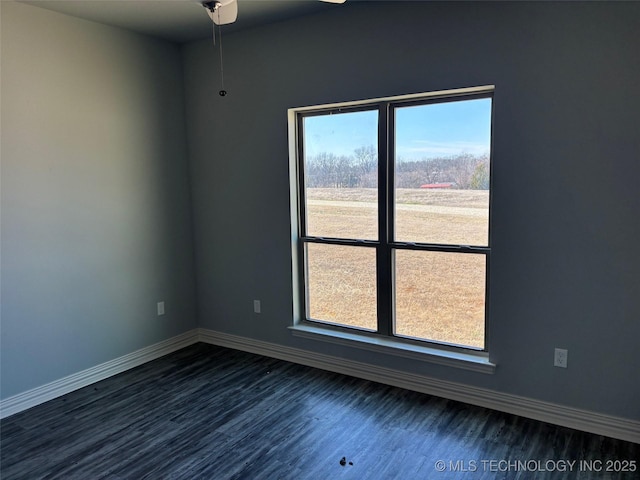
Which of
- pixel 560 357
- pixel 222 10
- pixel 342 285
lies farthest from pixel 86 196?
pixel 560 357

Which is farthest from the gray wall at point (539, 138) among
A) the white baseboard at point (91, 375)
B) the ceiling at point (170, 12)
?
the white baseboard at point (91, 375)

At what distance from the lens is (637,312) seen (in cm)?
248

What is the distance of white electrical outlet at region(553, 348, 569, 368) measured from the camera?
270cm

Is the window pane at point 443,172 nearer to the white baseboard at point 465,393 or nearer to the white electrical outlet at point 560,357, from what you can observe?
the white electrical outlet at point 560,357

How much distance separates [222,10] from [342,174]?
1.54 meters

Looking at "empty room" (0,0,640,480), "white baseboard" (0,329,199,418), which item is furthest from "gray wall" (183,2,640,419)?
"white baseboard" (0,329,199,418)

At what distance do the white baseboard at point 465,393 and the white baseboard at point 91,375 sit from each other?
482mm

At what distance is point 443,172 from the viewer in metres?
A: 3.07

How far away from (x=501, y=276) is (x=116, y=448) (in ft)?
8.14

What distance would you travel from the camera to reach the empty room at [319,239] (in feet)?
8.22

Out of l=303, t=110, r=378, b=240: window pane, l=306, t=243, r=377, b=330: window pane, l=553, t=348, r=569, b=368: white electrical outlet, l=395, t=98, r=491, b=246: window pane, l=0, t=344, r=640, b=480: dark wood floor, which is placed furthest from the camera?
l=306, t=243, r=377, b=330: window pane

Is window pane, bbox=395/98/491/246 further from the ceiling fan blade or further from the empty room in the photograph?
the ceiling fan blade

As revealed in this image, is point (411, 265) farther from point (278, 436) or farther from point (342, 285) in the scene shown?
point (278, 436)

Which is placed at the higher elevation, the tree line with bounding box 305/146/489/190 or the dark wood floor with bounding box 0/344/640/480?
the tree line with bounding box 305/146/489/190
